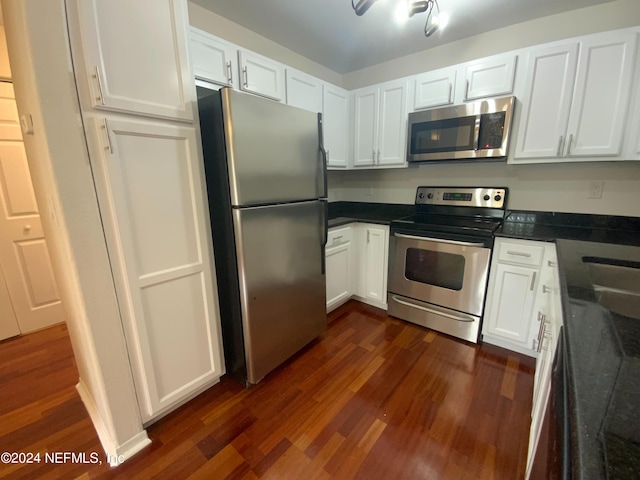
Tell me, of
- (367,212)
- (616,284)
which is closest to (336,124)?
(367,212)

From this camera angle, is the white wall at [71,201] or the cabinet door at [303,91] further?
the cabinet door at [303,91]

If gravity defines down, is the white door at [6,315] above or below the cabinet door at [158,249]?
below

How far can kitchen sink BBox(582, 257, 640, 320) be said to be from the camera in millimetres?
874

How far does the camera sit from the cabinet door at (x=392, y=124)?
2473 mm

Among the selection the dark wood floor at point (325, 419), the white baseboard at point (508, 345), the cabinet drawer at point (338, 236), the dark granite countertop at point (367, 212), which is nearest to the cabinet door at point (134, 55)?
the cabinet drawer at point (338, 236)

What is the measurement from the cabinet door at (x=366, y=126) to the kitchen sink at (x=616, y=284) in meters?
1.87

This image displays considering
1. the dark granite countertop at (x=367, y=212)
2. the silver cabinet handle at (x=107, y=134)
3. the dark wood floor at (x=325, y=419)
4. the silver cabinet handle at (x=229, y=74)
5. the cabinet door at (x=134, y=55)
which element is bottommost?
the dark wood floor at (x=325, y=419)

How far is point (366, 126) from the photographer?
2719 mm

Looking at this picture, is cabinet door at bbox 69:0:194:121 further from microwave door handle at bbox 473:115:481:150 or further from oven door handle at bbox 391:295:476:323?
oven door handle at bbox 391:295:476:323

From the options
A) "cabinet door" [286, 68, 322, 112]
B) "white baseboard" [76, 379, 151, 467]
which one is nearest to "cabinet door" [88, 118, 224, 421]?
"white baseboard" [76, 379, 151, 467]

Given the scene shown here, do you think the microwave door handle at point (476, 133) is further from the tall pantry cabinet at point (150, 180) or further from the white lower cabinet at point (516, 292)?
the tall pantry cabinet at point (150, 180)

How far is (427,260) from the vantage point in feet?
7.47

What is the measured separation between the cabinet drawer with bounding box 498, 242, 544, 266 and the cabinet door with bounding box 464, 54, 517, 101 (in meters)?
Result: 1.12

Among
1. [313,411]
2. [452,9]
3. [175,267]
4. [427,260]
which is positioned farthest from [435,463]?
[452,9]
